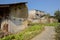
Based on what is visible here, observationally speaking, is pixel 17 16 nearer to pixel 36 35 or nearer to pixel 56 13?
pixel 36 35

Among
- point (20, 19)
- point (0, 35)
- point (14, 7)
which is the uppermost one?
point (14, 7)

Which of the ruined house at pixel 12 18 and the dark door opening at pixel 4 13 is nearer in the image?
the ruined house at pixel 12 18

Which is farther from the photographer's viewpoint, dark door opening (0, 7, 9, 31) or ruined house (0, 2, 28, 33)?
dark door opening (0, 7, 9, 31)

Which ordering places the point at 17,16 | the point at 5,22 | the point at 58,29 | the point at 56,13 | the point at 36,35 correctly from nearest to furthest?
1. the point at 58,29
2. the point at 36,35
3. the point at 5,22
4. the point at 17,16
5. the point at 56,13

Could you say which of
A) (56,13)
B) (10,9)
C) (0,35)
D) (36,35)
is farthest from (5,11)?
(56,13)

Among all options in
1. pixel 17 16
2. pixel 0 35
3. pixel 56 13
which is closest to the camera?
pixel 0 35

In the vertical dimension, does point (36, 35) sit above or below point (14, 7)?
below

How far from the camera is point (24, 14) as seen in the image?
2488 cm

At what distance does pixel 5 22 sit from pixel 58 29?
9.87 m

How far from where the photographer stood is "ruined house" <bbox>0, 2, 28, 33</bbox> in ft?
71.8

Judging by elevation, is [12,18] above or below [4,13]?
below

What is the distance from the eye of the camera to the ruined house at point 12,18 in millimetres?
21891

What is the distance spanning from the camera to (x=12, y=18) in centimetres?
2245

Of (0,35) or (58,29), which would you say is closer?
(58,29)
